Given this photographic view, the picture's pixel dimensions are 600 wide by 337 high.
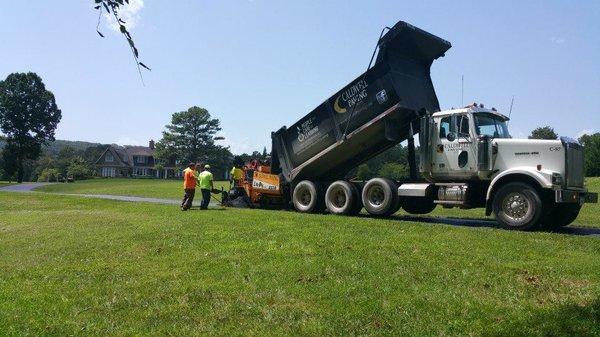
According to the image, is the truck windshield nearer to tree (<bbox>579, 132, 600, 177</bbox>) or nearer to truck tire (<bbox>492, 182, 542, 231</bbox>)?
truck tire (<bbox>492, 182, 542, 231</bbox>)

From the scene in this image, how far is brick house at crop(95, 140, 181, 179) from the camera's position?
105 metres

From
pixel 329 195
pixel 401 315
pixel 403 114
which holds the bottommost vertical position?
pixel 401 315

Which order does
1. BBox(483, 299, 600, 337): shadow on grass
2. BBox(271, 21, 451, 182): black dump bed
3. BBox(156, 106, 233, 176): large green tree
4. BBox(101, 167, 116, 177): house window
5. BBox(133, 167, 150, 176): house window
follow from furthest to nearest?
BBox(133, 167, 150, 176): house window, BBox(101, 167, 116, 177): house window, BBox(156, 106, 233, 176): large green tree, BBox(271, 21, 451, 182): black dump bed, BBox(483, 299, 600, 337): shadow on grass

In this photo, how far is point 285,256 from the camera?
8797 mm

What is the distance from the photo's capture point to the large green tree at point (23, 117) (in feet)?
236

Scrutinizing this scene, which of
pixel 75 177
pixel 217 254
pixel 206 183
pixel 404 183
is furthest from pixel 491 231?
pixel 75 177

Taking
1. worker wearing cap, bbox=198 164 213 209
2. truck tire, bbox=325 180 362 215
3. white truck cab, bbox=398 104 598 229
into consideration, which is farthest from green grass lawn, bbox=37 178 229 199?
white truck cab, bbox=398 104 598 229

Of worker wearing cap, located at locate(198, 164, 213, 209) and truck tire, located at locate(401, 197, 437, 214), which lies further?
worker wearing cap, located at locate(198, 164, 213, 209)

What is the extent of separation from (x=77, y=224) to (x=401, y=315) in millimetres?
11349

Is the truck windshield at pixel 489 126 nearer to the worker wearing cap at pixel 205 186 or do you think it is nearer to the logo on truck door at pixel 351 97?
the logo on truck door at pixel 351 97

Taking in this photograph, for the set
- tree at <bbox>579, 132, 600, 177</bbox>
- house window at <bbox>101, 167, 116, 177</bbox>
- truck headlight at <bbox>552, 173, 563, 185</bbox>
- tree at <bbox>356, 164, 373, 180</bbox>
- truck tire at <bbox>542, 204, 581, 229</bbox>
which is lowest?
truck tire at <bbox>542, 204, 581, 229</bbox>

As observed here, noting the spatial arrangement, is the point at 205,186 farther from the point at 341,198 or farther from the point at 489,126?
the point at 489,126

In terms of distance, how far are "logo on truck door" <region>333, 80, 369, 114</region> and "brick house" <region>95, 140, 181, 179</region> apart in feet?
297

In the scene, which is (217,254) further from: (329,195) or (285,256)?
(329,195)
